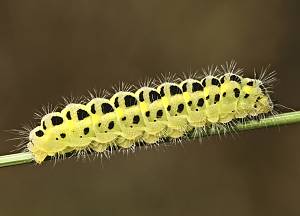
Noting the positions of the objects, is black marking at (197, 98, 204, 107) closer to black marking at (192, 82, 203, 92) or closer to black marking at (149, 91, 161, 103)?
black marking at (192, 82, 203, 92)

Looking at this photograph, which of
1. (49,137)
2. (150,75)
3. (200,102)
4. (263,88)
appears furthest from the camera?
(150,75)

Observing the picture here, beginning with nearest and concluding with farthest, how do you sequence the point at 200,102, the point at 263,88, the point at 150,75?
the point at 200,102, the point at 263,88, the point at 150,75

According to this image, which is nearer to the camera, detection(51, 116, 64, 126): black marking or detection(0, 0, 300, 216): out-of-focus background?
detection(51, 116, 64, 126): black marking

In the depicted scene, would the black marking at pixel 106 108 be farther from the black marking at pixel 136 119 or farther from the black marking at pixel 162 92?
the black marking at pixel 162 92

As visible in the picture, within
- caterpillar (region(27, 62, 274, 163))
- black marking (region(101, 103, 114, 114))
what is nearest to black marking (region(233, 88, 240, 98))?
caterpillar (region(27, 62, 274, 163))

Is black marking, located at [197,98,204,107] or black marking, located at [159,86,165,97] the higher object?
black marking, located at [159,86,165,97]

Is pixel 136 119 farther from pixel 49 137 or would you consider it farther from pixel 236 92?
pixel 236 92

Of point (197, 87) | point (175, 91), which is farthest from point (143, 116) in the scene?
point (197, 87)

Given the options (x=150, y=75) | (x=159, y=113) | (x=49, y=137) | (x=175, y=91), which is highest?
(x=150, y=75)

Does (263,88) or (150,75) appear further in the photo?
(150,75)
